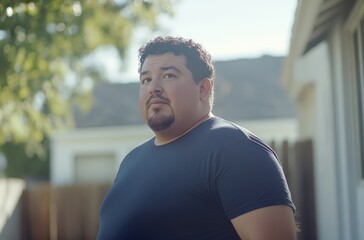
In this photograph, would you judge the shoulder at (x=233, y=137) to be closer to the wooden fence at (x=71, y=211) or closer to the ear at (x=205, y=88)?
the ear at (x=205, y=88)

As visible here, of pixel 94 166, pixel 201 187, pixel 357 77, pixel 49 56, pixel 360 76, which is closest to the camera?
pixel 201 187

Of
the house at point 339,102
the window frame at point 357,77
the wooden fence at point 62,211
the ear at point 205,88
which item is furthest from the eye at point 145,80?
the wooden fence at point 62,211

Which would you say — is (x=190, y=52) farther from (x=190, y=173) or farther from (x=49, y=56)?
(x=49, y=56)

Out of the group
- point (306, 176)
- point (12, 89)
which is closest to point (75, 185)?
point (12, 89)

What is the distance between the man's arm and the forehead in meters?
0.71

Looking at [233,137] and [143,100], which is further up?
[143,100]

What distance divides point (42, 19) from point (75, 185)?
19.1 ft

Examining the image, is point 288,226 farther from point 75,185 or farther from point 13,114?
point 13,114

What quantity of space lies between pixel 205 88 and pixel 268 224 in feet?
2.35

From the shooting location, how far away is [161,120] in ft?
9.54

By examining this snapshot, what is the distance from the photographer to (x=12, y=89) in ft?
43.1

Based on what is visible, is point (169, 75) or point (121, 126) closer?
point (169, 75)

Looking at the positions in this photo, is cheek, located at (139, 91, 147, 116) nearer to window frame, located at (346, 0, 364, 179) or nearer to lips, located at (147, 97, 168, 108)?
lips, located at (147, 97, 168, 108)

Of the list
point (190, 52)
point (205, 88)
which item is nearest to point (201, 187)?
point (205, 88)
